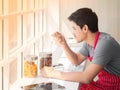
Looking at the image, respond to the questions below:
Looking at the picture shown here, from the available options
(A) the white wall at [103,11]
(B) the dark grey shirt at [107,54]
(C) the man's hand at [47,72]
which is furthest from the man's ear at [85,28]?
(A) the white wall at [103,11]

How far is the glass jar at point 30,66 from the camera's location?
2.31 meters

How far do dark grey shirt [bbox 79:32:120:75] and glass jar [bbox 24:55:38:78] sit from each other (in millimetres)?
527

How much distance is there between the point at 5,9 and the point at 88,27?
0.54m

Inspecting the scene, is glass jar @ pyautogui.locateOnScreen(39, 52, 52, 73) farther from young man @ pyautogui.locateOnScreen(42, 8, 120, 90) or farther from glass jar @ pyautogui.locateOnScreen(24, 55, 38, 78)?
young man @ pyautogui.locateOnScreen(42, 8, 120, 90)

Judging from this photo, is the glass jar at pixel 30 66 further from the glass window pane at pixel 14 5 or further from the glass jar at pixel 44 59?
the glass window pane at pixel 14 5

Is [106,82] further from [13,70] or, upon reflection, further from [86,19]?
[13,70]

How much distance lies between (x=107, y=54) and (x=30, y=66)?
2.02ft

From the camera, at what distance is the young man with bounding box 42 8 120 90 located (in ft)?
6.39

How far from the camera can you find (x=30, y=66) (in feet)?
7.59

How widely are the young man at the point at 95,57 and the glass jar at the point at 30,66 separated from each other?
0.19 m

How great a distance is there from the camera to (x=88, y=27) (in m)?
2.04

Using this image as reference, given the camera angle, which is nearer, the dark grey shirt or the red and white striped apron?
the dark grey shirt

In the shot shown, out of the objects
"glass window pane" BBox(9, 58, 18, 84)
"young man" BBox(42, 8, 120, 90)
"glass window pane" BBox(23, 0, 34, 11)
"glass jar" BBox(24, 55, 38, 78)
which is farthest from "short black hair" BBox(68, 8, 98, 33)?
"glass window pane" BBox(23, 0, 34, 11)

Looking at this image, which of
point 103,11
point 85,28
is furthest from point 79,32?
point 103,11
